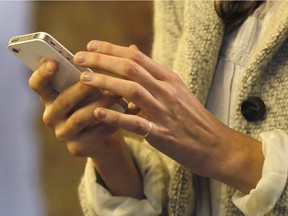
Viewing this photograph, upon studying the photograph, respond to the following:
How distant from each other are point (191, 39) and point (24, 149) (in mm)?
279

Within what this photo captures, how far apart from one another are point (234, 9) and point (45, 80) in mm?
266

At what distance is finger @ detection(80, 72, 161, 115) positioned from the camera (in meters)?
0.47

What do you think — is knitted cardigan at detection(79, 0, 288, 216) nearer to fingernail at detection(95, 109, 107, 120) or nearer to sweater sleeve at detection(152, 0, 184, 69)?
sweater sleeve at detection(152, 0, 184, 69)

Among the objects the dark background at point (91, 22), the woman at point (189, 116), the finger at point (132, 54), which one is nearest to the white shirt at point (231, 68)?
the woman at point (189, 116)

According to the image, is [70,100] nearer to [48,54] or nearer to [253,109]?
[48,54]

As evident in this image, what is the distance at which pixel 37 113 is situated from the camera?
0.79m

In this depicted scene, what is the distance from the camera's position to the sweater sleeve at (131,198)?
2.02 feet

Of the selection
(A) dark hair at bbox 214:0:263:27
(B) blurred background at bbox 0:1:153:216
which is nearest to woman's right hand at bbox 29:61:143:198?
(B) blurred background at bbox 0:1:153:216

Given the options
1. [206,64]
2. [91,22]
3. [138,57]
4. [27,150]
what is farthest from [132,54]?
[91,22]

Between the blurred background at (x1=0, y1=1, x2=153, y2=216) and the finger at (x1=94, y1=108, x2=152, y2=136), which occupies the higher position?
the finger at (x1=94, y1=108, x2=152, y2=136)

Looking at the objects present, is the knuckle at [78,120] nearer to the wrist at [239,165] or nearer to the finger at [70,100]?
the finger at [70,100]

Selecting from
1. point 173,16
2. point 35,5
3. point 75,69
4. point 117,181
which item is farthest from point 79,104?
point 35,5

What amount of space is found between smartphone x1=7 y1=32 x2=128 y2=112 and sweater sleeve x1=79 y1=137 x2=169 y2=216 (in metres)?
0.15

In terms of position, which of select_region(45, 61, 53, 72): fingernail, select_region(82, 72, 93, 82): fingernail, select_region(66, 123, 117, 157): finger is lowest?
select_region(66, 123, 117, 157): finger
